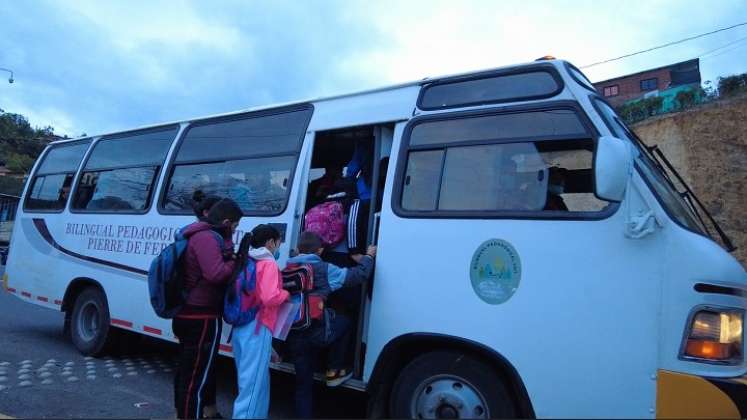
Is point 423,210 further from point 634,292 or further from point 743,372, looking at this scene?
point 743,372

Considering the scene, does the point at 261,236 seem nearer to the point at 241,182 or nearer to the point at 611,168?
the point at 241,182

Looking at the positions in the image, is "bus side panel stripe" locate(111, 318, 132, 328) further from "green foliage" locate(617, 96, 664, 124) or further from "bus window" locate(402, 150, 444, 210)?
"green foliage" locate(617, 96, 664, 124)

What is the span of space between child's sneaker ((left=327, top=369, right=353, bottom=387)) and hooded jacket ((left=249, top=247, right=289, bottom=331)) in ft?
1.94

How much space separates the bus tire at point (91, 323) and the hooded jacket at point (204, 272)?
291cm

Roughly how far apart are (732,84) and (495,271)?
14931mm

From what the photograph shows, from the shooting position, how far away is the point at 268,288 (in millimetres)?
3803

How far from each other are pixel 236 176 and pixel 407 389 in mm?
2817

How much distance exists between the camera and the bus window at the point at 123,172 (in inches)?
243

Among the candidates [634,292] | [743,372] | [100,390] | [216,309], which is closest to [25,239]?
[100,390]

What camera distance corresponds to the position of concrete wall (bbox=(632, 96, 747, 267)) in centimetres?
1188

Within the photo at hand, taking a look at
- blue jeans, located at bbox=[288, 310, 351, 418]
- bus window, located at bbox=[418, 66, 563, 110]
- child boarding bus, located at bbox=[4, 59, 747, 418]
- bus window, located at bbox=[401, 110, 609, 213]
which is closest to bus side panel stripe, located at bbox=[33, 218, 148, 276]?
child boarding bus, located at bbox=[4, 59, 747, 418]

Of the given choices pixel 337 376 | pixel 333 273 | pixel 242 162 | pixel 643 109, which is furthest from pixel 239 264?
pixel 643 109

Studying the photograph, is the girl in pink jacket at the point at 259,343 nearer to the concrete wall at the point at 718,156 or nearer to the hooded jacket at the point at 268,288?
the hooded jacket at the point at 268,288

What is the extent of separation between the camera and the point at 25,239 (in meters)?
7.58
